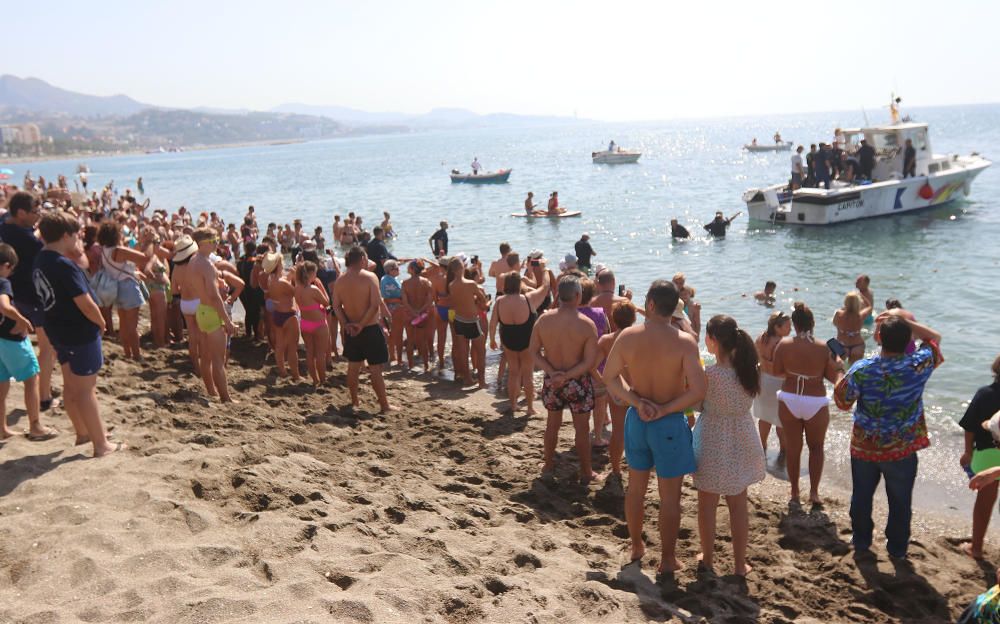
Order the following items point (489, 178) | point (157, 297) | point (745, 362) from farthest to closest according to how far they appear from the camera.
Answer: point (489, 178)
point (157, 297)
point (745, 362)

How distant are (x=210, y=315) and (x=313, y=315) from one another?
1451 mm

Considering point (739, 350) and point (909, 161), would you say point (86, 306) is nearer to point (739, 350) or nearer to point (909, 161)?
point (739, 350)

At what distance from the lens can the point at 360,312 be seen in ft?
24.1

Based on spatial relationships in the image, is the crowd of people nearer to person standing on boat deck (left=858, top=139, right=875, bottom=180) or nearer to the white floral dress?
the white floral dress

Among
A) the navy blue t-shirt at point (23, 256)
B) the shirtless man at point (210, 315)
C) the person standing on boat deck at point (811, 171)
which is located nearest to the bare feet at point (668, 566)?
the shirtless man at point (210, 315)

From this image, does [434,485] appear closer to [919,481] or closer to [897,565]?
[897,565]

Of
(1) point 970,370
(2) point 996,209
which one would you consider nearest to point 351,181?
(2) point 996,209

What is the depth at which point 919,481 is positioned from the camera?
21.8ft

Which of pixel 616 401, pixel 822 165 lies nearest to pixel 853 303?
pixel 616 401

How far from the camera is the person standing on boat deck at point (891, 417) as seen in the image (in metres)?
4.51

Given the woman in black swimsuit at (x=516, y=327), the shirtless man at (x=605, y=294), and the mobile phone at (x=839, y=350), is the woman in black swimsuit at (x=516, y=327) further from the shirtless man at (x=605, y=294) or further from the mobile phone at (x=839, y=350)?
the mobile phone at (x=839, y=350)

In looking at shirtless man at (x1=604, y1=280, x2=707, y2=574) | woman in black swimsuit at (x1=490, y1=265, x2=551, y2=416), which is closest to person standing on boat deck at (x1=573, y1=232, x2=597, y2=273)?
woman in black swimsuit at (x1=490, y1=265, x2=551, y2=416)

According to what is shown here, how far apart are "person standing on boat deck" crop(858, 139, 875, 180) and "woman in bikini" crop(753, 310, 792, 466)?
18363mm

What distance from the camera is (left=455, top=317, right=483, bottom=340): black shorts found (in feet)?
29.5
